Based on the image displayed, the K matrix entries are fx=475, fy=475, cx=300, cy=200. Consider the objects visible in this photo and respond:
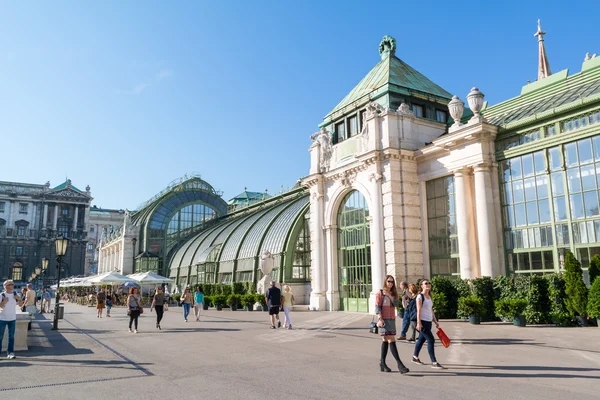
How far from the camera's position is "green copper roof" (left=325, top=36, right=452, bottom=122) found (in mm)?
27656

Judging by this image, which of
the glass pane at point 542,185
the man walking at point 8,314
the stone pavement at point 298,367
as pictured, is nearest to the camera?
the stone pavement at point 298,367

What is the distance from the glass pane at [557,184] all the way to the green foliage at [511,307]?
16.9ft

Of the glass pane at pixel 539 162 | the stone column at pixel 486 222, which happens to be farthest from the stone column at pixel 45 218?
the glass pane at pixel 539 162

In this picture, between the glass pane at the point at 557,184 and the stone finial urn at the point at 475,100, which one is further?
the stone finial urn at the point at 475,100

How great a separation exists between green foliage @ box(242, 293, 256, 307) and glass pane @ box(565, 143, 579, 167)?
19.8 meters

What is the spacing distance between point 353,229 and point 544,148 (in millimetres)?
11313

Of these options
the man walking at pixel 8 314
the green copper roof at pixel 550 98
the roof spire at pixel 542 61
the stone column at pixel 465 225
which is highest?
the roof spire at pixel 542 61

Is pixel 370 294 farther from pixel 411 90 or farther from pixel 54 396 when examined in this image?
pixel 54 396

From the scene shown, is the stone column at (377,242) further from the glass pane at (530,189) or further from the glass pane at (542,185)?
the glass pane at (542,185)

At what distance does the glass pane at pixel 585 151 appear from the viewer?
18.2 meters

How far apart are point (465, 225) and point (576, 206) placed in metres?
4.68

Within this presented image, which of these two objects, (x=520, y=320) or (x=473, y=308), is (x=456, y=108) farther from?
(x=520, y=320)

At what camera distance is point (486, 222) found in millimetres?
20797

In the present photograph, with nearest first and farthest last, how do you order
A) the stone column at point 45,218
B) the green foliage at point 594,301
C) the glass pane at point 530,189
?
the green foliage at point 594,301, the glass pane at point 530,189, the stone column at point 45,218
